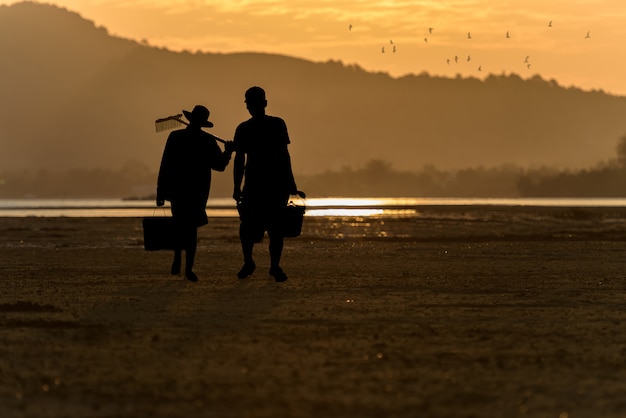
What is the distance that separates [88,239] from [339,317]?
22622 millimetres

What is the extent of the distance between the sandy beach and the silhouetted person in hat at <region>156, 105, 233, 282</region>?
0.63 metres

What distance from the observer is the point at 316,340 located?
11641 mm

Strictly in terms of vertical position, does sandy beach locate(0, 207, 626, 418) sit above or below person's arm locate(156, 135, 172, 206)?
below

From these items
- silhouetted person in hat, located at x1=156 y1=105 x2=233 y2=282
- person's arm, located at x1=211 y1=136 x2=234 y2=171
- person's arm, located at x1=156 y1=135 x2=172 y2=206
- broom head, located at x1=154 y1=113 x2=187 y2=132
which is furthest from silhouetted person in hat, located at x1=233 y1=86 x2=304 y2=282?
broom head, located at x1=154 y1=113 x2=187 y2=132

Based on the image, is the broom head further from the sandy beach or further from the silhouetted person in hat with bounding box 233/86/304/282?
the sandy beach

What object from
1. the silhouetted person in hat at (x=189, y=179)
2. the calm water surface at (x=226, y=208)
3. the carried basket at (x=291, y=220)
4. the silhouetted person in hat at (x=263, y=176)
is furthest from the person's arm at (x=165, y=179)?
the calm water surface at (x=226, y=208)

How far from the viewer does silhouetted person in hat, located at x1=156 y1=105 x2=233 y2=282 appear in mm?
18094

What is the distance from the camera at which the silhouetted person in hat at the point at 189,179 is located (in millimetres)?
18094

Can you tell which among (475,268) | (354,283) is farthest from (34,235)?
(354,283)

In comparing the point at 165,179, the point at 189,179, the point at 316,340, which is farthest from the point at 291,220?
the point at 316,340

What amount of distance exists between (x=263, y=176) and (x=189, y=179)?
987mm

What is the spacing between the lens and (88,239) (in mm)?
35500

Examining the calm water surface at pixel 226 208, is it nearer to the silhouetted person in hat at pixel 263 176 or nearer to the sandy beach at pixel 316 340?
the sandy beach at pixel 316 340

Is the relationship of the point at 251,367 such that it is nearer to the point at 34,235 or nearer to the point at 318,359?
the point at 318,359
